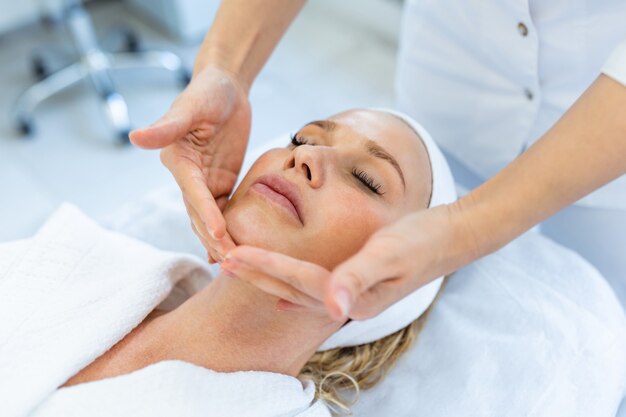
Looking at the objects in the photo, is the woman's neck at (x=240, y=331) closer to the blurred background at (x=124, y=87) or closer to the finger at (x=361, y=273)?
the finger at (x=361, y=273)

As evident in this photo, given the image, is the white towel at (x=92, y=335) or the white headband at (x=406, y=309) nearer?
the white towel at (x=92, y=335)

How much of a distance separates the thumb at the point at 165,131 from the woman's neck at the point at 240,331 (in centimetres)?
26

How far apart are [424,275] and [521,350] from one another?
523 mm

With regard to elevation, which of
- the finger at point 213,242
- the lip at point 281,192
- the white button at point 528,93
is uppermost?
the white button at point 528,93

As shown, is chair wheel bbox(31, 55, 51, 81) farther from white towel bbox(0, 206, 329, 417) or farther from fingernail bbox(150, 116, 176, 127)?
fingernail bbox(150, 116, 176, 127)

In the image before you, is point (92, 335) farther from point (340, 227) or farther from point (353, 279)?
point (353, 279)

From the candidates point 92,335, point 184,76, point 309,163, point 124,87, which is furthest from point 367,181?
point 124,87

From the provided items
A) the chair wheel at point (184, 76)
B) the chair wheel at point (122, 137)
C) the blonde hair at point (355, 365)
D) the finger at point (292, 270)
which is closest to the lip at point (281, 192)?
the finger at point (292, 270)

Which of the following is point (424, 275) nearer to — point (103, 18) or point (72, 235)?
point (72, 235)

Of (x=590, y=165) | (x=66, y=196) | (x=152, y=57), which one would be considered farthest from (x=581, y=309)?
(x=152, y=57)

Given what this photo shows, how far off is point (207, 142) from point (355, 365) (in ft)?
1.69

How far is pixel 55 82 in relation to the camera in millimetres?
2775

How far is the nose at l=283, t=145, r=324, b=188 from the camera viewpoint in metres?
1.05

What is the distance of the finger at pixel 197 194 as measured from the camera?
38.1 inches
